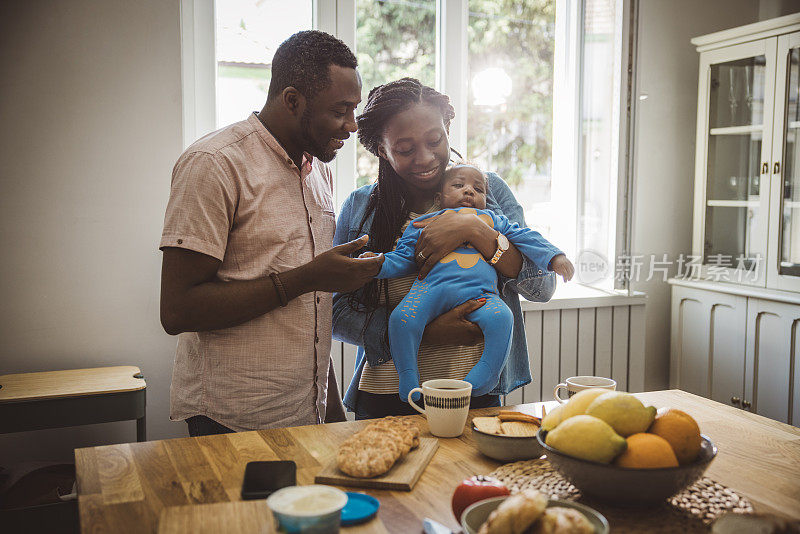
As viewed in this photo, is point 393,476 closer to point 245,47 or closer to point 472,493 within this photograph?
point 472,493

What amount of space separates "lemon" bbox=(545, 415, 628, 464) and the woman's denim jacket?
2.48 ft

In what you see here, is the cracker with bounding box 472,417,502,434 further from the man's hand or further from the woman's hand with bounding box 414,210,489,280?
the woman's hand with bounding box 414,210,489,280

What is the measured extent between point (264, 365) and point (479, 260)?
2.08ft

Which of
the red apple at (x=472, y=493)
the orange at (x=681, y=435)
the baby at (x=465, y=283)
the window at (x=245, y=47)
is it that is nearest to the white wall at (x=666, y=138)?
the window at (x=245, y=47)

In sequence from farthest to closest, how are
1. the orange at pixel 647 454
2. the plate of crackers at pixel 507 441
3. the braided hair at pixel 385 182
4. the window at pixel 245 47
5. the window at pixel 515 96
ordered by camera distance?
1. the window at pixel 515 96
2. the window at pixel 245 47
3. the braided hair at pixel 385 182
4. the plate of crackers at pixel 507 441
5. the orange at pixel 647 454

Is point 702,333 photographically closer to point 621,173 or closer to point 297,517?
point 621,173

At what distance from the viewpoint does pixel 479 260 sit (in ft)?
5.70

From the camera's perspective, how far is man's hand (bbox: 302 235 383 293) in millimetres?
1396

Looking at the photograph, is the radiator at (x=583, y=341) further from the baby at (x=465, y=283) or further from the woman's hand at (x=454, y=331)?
the woman's hand at (x=454, y=331)

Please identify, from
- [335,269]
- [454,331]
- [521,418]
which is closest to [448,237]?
[454,331]

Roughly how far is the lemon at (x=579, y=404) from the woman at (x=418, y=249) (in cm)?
59

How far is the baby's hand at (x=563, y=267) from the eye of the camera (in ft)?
5.36

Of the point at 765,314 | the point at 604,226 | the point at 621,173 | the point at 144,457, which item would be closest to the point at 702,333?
the point at 765,314

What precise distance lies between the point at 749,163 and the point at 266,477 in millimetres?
3281
